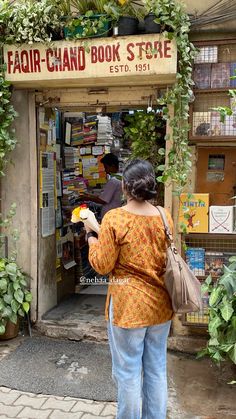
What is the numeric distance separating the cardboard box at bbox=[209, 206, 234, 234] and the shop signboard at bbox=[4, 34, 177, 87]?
1.22 m

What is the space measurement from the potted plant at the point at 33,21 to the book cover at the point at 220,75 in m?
1.41

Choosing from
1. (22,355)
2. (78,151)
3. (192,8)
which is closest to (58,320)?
(22,355)

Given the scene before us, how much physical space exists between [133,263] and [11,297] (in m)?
2.14

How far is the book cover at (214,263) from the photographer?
4262 millimetres

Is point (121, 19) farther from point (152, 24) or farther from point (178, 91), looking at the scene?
point (178, 91)

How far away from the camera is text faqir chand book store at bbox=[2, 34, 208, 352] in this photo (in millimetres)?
3912

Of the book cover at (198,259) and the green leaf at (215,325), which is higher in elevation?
the book cover at (198,259)

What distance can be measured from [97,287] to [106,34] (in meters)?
3.47

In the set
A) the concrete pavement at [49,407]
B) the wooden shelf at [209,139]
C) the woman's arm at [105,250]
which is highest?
the wooden shelf at [209,139]

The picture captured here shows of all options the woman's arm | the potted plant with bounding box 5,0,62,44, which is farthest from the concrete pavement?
the potted plant with bounding box 5,0,62,44

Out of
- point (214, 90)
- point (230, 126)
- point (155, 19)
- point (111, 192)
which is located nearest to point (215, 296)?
point (230, 126)

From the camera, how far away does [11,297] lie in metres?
4.33

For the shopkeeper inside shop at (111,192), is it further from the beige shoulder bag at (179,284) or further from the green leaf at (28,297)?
the beige shoulder bag at (179,284)

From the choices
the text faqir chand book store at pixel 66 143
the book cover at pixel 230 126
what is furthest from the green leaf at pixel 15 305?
the book cover at pixel 230 126
